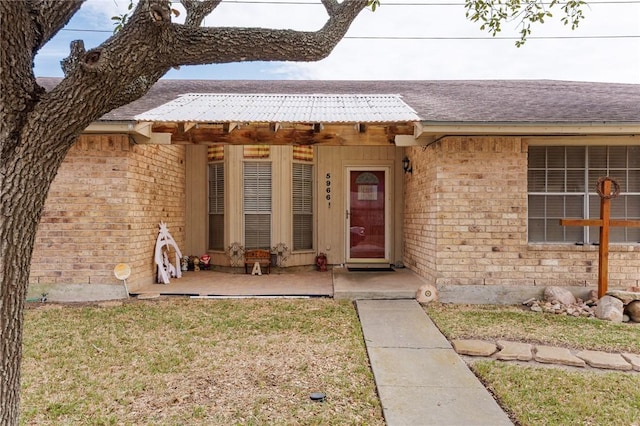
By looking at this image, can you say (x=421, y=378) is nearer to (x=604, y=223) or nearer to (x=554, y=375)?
(x=554, y=375)

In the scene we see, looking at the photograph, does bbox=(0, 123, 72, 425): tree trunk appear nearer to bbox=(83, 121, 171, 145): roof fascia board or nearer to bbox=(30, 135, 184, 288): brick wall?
bbox=(83, 121, 171, 145): roof fascia board

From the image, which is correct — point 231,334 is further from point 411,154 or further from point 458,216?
point 411,154

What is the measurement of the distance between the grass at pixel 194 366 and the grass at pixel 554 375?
113 cm

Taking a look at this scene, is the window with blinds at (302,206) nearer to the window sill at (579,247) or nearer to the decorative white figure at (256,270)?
the decorative white figure at (256,270)

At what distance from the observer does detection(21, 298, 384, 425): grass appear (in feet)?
10.3

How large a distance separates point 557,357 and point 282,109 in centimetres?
563

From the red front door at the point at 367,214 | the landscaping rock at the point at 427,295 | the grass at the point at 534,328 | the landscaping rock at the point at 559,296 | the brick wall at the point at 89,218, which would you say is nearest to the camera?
the grass at the point at 534,328

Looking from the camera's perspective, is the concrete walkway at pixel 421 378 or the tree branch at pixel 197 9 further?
the concrete walkway at pixel 421 378

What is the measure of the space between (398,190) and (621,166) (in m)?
4.19

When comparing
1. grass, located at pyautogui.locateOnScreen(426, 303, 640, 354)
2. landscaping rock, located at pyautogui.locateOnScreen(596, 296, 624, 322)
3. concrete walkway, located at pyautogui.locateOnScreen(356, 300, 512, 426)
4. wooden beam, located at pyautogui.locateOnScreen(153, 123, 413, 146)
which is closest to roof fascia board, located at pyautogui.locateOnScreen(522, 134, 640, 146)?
wooden beam, located at pyautogui.locateOnScreen(153, 123, 413, 146)

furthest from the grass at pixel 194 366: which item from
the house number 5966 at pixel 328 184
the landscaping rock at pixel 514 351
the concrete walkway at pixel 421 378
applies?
the house number 5966 at pixel 328 184

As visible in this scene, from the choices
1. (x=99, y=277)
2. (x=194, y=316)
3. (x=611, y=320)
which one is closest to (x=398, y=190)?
(x=611, y=320)

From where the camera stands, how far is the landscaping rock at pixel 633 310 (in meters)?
5.84

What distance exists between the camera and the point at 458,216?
6.67m
